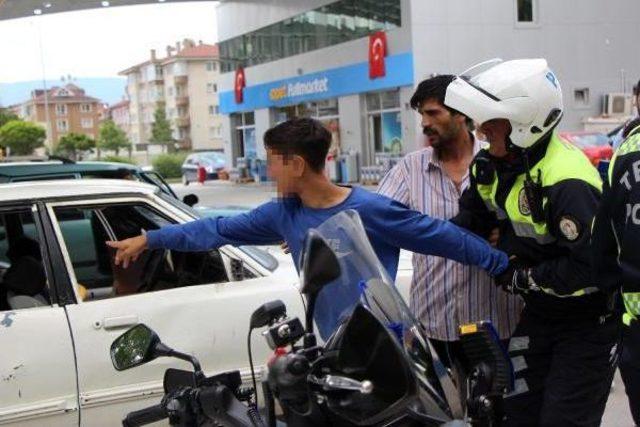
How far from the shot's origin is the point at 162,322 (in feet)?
11.9

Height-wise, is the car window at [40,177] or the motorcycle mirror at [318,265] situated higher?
the motorcycle mirror at [318,265]

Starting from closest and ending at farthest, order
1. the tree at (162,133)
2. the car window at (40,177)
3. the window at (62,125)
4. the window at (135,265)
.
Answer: the window at (135,265), the car window at (40,177), the tree at (162,133), the window at (62,125)

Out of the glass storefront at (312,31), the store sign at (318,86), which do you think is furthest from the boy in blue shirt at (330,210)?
the glass storefront at (312,31)

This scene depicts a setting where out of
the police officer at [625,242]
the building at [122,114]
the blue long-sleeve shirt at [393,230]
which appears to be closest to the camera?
the police officer at [625,242]

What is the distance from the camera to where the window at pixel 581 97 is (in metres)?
27.3

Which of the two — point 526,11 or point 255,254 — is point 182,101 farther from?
point 255,254

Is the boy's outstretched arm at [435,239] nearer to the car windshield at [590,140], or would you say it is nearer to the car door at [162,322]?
the car door at [162,322]

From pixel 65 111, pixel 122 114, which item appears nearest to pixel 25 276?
pixel 65 111

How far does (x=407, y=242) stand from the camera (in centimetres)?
263

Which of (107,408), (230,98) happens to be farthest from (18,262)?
(230,98)

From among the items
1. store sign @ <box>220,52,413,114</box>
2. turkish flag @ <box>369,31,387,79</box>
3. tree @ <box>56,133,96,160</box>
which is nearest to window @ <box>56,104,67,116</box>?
tree @ <box>56,133,96,160</box>

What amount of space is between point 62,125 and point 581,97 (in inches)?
4645

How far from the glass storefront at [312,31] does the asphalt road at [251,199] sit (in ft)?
20.7

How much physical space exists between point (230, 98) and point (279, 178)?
37347 mm
